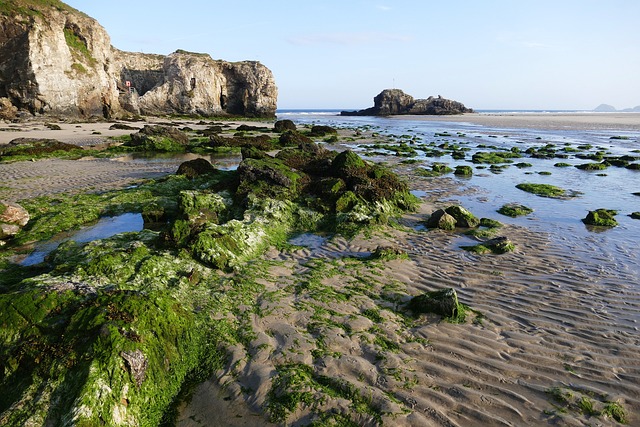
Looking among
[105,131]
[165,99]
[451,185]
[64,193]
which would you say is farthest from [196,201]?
[165,99]

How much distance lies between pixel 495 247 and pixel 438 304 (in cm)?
369

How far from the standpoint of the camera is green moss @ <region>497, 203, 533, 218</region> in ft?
39.9

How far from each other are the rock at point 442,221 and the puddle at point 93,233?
324 inches

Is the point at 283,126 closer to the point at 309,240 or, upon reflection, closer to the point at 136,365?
the point at 309,240

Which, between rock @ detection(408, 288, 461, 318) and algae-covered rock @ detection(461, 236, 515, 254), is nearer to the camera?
rock @ detection(408, 288, 461, 318)

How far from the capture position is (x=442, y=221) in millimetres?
10633

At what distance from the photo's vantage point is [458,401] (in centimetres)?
438

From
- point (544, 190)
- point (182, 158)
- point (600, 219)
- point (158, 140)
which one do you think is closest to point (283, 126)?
point (158, 140)

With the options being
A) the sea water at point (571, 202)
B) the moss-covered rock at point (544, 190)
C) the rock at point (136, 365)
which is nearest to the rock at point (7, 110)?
the sea water at point (571, 202)

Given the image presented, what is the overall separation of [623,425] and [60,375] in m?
6.22

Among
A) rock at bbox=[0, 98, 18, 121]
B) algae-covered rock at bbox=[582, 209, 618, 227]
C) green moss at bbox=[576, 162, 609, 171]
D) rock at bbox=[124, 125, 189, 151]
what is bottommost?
algae-covered rock at bbox=[582, 209, 618, 227]

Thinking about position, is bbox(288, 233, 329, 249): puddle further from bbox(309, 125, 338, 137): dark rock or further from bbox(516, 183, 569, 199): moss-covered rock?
bbox(309, 125, 338, 137): dark rock

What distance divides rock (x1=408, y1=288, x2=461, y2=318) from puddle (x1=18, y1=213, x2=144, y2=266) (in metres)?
7.56

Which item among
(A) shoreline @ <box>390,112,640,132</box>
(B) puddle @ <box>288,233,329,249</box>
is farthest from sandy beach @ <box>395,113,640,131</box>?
(B) puddle @ <box>288,233,329,249</box>
